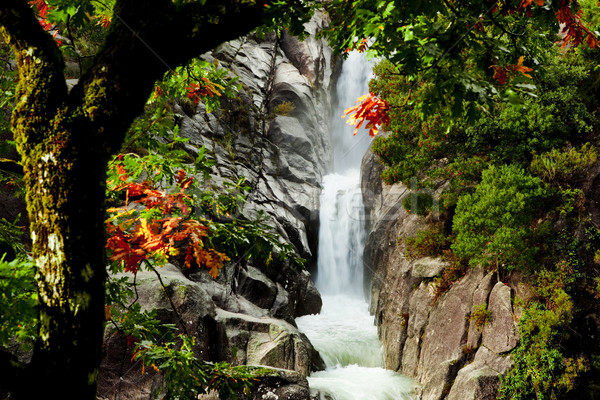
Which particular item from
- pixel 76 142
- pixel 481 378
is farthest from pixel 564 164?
pixel 76 142

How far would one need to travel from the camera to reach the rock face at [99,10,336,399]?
318 inches

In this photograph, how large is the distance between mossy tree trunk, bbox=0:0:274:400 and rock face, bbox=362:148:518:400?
26.7 ft

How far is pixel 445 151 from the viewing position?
1096cm

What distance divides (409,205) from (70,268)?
11431 mm

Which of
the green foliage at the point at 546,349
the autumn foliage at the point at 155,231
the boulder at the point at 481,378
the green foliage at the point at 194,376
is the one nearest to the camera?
the green foliage at the point at 194,376

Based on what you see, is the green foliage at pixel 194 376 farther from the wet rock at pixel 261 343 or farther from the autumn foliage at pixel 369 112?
the wet rock at pixel 261 343

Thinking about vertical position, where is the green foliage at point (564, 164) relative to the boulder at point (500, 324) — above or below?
above

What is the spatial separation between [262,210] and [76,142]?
5.38 feet

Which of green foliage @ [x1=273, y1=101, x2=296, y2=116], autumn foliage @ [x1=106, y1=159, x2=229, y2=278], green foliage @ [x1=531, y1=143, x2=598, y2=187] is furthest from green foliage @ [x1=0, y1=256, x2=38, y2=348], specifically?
green foliage @ [x1=273, y1=101, x2=296, y2=116]

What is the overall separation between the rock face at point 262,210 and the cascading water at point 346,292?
0.97 meters

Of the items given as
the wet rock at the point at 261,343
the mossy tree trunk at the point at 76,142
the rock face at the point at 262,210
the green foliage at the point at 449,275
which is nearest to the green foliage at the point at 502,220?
the green foliage at the point at 449,275

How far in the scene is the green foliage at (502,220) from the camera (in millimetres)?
8008

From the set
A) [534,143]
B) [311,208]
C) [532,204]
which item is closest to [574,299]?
[532,204]

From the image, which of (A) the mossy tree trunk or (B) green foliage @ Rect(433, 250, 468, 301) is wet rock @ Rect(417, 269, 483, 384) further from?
(A) the mossy tree trunk
